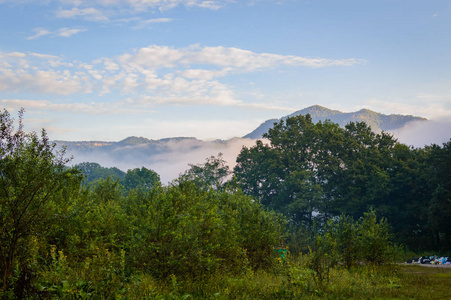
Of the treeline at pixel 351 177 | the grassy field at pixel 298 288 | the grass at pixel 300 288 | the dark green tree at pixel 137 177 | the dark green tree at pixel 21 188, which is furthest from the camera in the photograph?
the dark green tree at pixel 137 177

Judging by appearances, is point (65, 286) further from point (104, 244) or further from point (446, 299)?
point (446, 299)

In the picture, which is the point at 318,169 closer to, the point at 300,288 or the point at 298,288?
the point at 300,288

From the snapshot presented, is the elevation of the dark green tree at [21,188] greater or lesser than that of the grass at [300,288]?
greater

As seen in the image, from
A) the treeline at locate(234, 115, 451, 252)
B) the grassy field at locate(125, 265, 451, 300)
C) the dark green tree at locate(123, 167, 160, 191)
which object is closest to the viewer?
the grassy field at locate(125, 265, 451, 300)

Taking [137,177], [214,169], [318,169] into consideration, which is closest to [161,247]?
[318,169]

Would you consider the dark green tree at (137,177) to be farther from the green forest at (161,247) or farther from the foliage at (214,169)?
the green forest at (161,247)

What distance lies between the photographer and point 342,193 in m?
40.4

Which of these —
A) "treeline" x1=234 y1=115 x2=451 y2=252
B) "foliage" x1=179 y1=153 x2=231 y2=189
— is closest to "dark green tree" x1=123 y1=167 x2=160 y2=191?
"foliage" x1=179 y1=153 x2=231 y2=189

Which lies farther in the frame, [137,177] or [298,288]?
[137,177]

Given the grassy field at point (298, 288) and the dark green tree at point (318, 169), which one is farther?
the dark green tree at point (318, 169)

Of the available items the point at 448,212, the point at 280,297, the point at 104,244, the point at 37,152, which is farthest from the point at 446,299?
the point at 448,212

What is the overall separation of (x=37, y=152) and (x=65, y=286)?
9.91ft

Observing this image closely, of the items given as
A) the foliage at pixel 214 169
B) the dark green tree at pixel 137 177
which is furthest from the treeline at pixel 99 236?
the dark green tree at pixel 137 177

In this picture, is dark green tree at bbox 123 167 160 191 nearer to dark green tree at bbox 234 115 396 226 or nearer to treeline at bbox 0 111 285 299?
dark green tree at bbox 234 115 396 226
